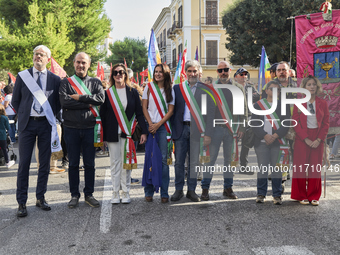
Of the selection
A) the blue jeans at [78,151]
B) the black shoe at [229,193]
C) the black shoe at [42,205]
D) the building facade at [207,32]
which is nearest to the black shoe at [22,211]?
the black shoe at [42,205]

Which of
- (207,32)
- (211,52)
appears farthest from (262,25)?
(207,32)

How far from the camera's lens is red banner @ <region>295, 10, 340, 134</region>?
19.8ft

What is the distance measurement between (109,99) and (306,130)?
2.92 metres

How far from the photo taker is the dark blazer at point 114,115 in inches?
214

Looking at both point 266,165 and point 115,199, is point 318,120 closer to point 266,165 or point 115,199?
point 266,165

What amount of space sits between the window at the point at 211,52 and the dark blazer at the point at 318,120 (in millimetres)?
35273

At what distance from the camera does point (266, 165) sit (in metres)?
5.43

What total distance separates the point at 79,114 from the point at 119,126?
61 cm

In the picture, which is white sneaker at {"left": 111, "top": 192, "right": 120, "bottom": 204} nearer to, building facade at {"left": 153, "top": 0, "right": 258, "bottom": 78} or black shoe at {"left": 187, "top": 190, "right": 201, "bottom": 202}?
black shoe at {"left": 187, "top": 190, "right": 201, "bottom": 202}

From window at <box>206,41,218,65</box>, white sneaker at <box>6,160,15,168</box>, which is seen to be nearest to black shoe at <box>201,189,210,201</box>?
white sneaker at <box>6,160,15,168</box>

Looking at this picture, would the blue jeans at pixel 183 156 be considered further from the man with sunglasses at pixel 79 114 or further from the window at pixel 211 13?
the window at pixel 211 13

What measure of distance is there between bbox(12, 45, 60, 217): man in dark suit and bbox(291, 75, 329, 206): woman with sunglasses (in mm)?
3620

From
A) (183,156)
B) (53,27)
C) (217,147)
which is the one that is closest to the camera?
(183,156)

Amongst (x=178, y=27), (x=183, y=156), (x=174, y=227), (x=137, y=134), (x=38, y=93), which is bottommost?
(x=174, y=227)
